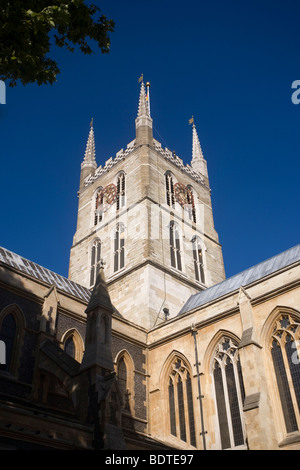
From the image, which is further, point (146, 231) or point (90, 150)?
point (90, 150)

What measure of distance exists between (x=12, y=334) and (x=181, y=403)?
8039 millimetres

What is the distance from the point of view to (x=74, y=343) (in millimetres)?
19203

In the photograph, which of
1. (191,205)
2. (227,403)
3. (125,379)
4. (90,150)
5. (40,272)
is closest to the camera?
(227,403)

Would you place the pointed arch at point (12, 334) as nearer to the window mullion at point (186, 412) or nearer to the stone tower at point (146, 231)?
the window mullion at point (186, 412)

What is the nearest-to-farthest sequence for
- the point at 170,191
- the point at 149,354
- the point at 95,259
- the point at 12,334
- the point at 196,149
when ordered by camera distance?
the point at 12,334 → the point at 149,354 → the point at 95,259 → the point at 170,191 → the point at 196,149

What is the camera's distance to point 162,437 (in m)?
19.3

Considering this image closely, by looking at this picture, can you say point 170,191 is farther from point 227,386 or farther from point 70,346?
point 227,386

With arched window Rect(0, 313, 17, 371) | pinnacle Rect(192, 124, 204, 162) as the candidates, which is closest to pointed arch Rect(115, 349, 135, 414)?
arched window Rect(0, 313, 17, 371)

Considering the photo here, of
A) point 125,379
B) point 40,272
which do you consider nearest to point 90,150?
→ point 40,272

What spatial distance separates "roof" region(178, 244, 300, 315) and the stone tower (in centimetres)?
138

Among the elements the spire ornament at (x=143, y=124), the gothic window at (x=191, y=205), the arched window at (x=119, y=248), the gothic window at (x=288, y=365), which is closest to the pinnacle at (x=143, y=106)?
the spire ornament at (x=143, y=124)

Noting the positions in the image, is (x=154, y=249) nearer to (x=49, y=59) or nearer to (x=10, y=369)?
(x=10, y=369)
